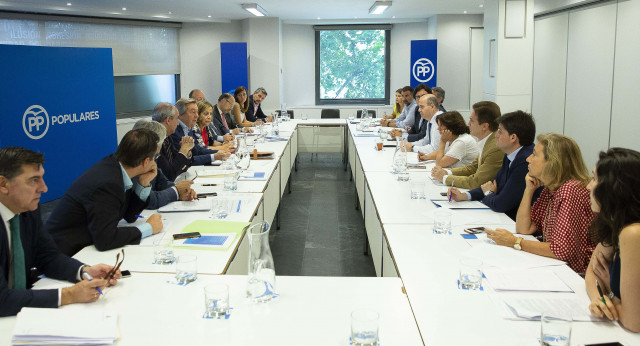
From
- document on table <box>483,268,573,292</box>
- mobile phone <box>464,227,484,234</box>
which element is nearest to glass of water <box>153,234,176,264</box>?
document on table <box>483,268,573,292</box>

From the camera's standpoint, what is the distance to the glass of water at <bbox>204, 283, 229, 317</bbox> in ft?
6.53

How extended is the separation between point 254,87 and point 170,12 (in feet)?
8.38

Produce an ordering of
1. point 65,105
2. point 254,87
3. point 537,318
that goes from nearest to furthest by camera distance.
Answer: point 537,318
point 65,105
point 254,87

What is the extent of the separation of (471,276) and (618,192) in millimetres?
617

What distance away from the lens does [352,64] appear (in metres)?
12.9

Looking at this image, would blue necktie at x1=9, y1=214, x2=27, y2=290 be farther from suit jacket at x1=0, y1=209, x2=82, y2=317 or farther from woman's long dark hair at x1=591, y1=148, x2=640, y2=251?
woman's long dark hair at x1=591, y1=148, x2=640, y2=251

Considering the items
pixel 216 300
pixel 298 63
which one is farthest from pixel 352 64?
pixel 216 300

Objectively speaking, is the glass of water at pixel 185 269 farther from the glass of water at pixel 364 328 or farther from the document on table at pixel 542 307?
the document on table at pixel 542 307

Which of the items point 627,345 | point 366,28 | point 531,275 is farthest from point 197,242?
point 366,28

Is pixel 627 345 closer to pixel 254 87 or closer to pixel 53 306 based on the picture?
pixel 53 306

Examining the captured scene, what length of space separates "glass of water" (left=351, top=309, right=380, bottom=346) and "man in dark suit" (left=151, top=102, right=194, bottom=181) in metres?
3.04

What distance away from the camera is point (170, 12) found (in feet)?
32.7

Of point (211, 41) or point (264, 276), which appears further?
point (211, 41)

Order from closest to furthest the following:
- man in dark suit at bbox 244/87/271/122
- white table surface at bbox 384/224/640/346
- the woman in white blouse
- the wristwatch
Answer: white table surface at bbox 384/224/640/346
the wristwatch
the woman in white blouse
man in dark suit at bbox 244/87/271/122
